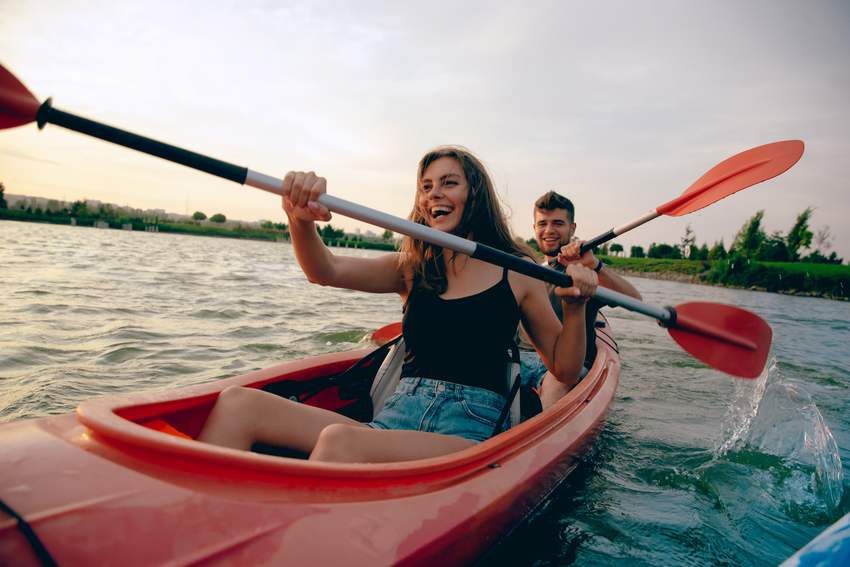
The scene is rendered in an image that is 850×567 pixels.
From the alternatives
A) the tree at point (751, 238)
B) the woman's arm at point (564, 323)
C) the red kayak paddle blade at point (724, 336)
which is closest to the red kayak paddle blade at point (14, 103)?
the woman's arm at point (564, 323)

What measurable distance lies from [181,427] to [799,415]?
449 cm

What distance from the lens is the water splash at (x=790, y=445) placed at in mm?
2947

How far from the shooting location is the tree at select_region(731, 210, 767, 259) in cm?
3488

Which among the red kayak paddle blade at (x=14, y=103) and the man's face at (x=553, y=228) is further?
the man's face at (x=553, y=228)

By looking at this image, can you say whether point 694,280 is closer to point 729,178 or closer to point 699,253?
point 699,253

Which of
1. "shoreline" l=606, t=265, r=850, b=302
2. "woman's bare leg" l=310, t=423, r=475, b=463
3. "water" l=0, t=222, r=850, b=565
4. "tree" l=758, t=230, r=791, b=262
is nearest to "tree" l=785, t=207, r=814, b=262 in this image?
"tree" l=758, t=230, r=791, b=262

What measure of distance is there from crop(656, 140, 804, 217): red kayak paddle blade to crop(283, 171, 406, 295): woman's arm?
2.55 metres

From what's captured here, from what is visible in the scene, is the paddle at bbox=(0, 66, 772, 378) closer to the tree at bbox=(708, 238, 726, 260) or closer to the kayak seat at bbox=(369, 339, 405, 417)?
the kayak seat at bbox=(369, 339, 405, 417)

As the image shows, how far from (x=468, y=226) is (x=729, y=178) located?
2.44 meters

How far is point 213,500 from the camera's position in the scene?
4.06ft

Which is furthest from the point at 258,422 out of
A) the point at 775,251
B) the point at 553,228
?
the point at 775,251

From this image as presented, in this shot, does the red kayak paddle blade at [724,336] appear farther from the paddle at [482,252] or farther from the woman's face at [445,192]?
the woman's face at [445,192]

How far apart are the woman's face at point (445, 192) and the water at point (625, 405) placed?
140 cm

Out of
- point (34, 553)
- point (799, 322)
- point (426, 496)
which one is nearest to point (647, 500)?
point (426, 496)
